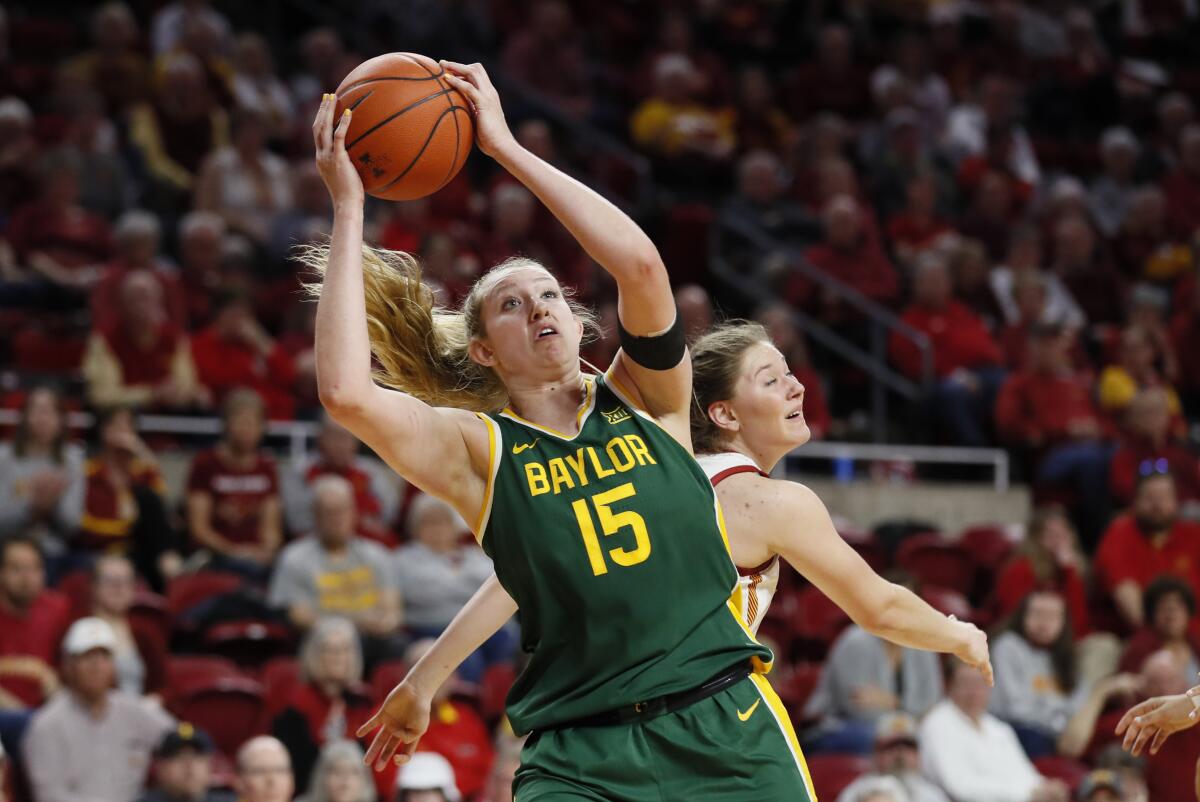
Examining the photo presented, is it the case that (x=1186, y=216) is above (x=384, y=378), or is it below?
below

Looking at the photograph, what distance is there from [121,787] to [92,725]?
286 millimetres

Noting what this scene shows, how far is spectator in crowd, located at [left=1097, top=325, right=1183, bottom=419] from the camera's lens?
1154 cm

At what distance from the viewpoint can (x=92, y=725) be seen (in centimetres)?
720

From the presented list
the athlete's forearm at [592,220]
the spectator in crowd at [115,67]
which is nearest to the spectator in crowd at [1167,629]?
the athlete's forearm at [592,220]

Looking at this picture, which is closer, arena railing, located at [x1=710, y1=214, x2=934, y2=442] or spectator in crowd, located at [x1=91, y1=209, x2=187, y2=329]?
spectator in crowd, located at [x1=91, y1=209, x2=187, y2=329]

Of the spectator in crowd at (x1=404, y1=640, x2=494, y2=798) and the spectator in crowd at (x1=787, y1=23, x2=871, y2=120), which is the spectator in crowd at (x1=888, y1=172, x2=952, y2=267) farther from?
the spectator in crowd at (x1=404, y1=640, x2=494, y2=798)

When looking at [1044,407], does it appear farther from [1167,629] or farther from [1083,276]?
[1083,276]

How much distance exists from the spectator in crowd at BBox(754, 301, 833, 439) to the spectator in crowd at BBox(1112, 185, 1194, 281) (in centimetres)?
404

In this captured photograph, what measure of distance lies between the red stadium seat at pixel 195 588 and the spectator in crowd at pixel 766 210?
563 cm

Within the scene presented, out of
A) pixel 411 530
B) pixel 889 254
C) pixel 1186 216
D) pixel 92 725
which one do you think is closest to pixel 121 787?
pixel 92 725

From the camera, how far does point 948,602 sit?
8.99 meters

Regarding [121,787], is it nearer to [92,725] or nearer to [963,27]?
[92,725]

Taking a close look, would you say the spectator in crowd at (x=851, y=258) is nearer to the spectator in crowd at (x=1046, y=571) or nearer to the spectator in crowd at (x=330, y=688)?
the spectator in crowd at (x=1046, y=571)

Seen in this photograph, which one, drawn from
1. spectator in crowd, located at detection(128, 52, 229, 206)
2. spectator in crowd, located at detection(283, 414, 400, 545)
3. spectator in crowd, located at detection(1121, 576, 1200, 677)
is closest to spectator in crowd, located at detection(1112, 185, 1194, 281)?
spectator in crowd, located at detection(1121, 576, 1200, 677)
